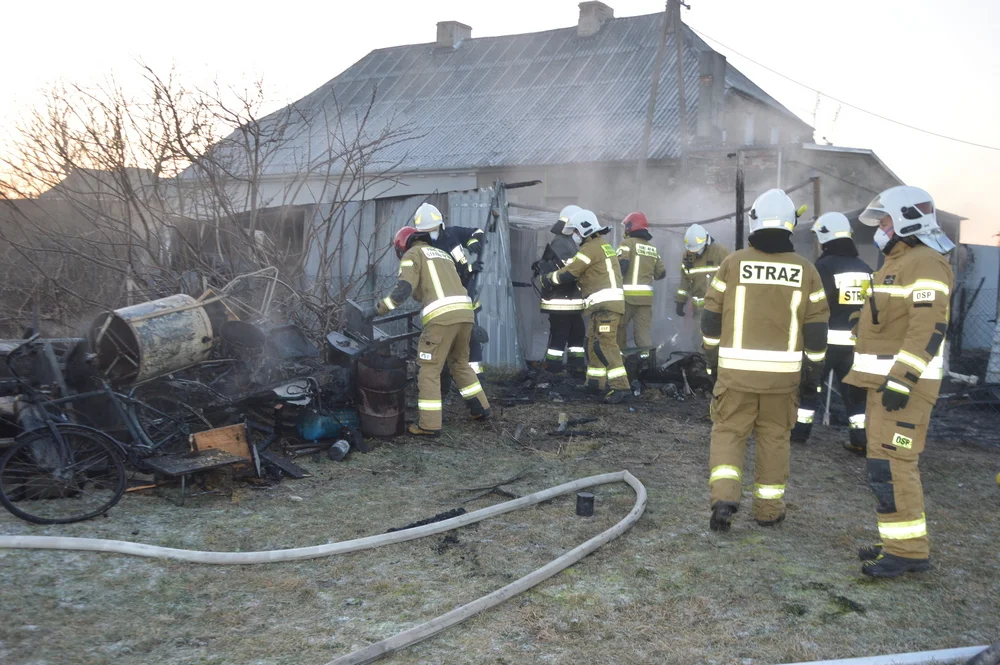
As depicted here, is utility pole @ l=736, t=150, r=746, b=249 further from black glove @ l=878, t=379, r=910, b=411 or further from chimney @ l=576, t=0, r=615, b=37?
chimney @ l=576, t=0, r=615, b=37

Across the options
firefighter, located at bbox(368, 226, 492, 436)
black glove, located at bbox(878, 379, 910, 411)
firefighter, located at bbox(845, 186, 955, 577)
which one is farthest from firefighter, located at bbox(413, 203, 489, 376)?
black glove, located at bbox(878, 379, 910, 411)

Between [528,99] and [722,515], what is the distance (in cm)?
2171

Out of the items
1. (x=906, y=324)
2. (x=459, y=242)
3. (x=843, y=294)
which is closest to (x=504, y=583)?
(x=906, y=324)

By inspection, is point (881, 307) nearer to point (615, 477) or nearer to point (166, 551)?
point (615, 477)

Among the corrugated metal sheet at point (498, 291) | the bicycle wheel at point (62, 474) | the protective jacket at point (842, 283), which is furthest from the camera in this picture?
the corrugated metal sheet at point (498, 291)

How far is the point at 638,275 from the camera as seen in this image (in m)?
9.61

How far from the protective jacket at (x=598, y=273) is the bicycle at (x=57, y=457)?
4.79 m

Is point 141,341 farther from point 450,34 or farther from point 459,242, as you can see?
point 450,34

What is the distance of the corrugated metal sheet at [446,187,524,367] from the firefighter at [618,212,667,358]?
1.37 m

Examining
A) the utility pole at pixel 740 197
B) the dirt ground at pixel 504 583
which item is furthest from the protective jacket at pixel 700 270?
the dirt ground at pixel 504 583

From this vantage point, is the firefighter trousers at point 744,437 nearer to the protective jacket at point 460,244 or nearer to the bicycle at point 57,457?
the protective jacket at point 460,244

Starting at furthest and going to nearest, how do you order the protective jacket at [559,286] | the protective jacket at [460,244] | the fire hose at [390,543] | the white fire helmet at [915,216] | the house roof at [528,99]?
the house roof at [528,99] → the protective jacket at [559,286] → the protective jacket at [460,244] → the white fire helmet at [915,216] → the fire hose at [390,543]

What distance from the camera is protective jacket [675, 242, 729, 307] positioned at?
9.70m

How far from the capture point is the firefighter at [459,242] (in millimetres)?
7137
